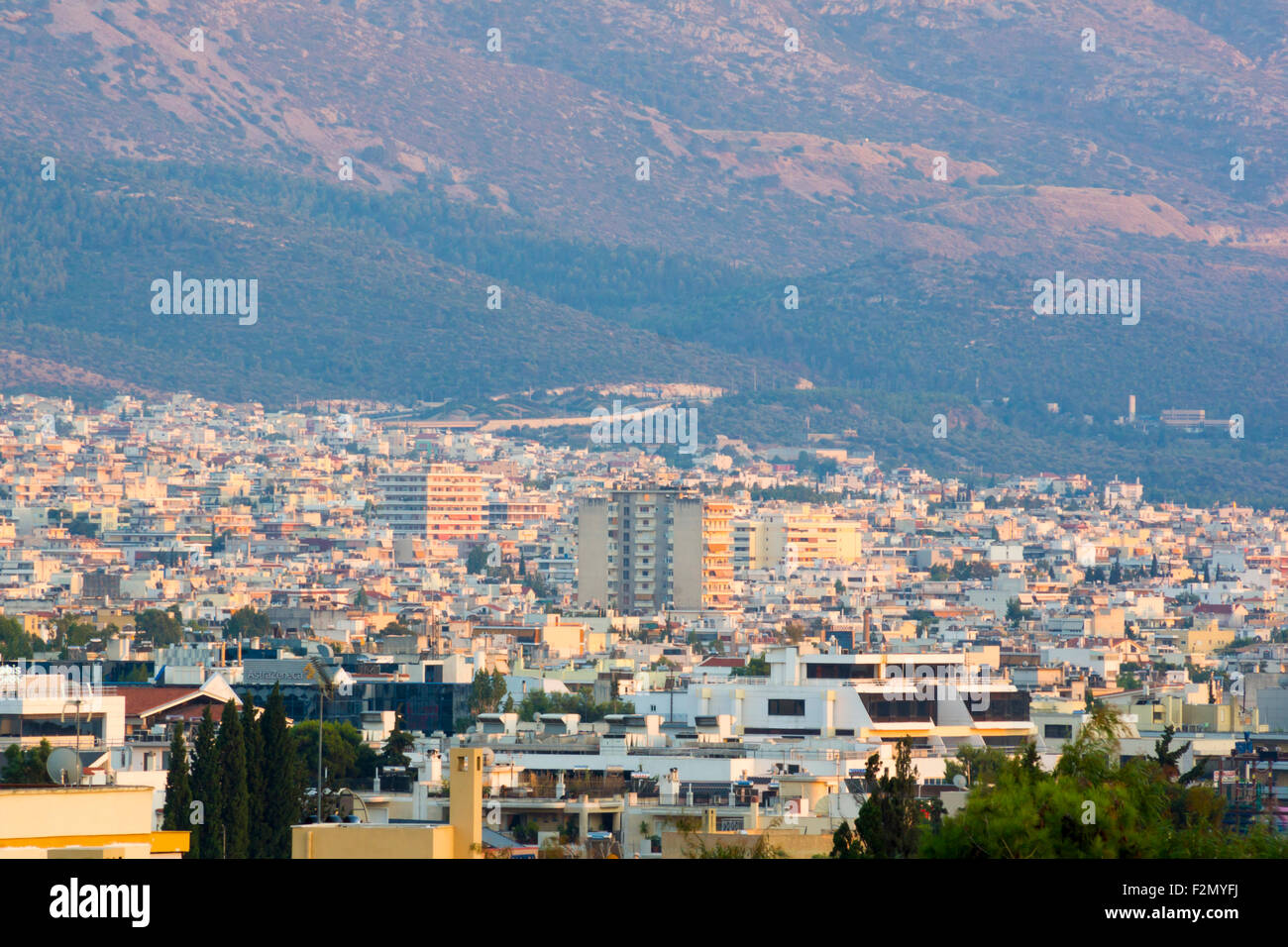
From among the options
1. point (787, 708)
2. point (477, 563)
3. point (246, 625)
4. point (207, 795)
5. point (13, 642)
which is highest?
point (477, 563)

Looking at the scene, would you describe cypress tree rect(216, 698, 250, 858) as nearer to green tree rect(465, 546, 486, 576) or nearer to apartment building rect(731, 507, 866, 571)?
apartment building rect(731, 507, 866, 571)

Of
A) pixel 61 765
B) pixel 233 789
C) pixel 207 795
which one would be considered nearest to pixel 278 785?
pixel 233 789

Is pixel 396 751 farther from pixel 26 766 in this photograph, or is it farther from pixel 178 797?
pixel 178 797

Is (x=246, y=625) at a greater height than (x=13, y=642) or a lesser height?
greater

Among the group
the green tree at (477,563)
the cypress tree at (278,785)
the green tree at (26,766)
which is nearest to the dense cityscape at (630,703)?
the cypress tree at (278,785)
